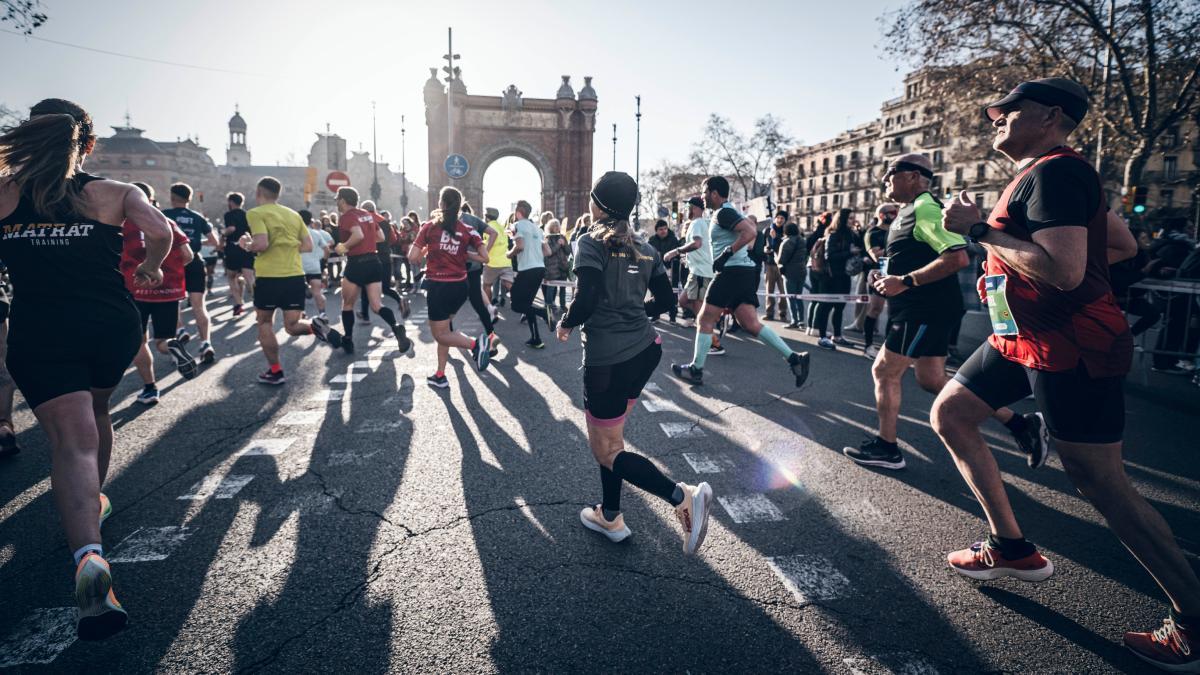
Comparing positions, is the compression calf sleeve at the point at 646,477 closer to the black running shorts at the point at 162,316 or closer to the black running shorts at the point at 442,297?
the black running shorts at the point at 442,297

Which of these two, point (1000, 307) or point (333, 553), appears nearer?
point (1000, 307)

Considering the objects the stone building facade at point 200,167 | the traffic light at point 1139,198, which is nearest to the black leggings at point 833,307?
the traffic light at point 1139,198

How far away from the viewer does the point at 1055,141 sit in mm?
2352

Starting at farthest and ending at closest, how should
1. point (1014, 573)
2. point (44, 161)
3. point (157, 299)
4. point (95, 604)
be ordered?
point (157, 299)
point (1014, 573)
point (44, 161)
point (95, 604)

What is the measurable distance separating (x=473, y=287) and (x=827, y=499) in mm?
5588

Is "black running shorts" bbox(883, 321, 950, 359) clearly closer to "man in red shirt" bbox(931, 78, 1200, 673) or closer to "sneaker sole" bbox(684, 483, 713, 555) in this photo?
"man in red shirt" bbox(931, 78, 1200, 673)

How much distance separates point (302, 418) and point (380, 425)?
787 millimetres

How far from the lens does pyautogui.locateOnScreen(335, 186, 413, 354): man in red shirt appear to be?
7.32 m

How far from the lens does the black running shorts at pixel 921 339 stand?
3.87 metres

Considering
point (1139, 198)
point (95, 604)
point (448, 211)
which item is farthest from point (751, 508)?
point (1139, 198)

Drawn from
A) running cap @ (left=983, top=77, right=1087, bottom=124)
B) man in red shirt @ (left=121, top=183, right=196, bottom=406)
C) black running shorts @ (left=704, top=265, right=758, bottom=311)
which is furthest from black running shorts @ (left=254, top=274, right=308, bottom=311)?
running cap @ (left=983, top=77, right=1087, bottom=124)

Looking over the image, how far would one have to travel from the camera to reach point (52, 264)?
96.0 inches

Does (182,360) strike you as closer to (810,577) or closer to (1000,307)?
(810,577)

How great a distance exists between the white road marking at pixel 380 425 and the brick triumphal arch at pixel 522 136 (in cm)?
3426
